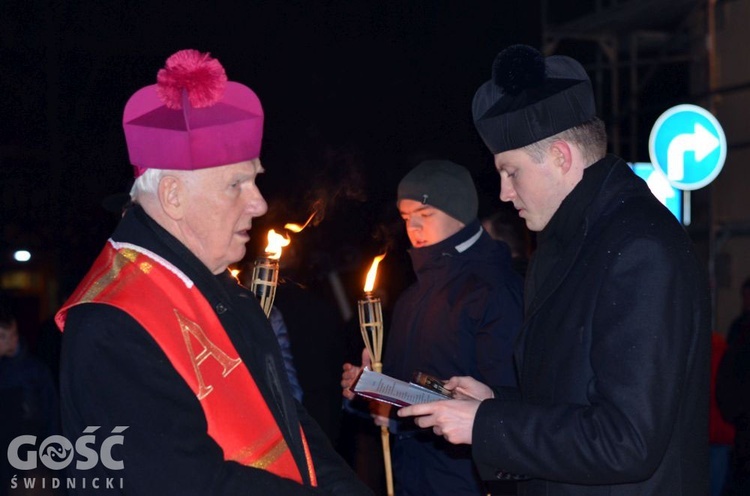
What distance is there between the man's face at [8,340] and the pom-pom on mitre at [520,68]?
196 inches

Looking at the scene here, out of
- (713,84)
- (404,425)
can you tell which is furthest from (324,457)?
(713,84)

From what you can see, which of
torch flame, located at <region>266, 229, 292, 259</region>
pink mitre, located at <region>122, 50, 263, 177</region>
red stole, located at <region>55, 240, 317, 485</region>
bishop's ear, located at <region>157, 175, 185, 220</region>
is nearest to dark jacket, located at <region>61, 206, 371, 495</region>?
red stole, located at <region>55, 240, 317, 485</region>

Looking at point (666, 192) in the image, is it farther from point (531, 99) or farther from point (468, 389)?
point (531, 99)

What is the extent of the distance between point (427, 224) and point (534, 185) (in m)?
1.84

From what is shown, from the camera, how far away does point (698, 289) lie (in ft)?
7.88

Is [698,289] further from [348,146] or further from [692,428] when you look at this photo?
[348,146]

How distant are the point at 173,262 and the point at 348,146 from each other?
6.92 meters

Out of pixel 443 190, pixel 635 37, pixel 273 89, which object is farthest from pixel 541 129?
pixel 635 37

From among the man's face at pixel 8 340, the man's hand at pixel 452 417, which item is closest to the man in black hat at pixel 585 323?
the man's hand at pixel 452 417

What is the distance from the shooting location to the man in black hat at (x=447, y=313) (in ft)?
13.2

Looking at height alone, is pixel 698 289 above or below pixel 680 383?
above

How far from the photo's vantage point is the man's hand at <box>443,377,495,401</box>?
2986 millimetres

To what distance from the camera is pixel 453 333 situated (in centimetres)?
409

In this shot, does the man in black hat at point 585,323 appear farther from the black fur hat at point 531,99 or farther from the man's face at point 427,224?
the man's face at point 427,224
